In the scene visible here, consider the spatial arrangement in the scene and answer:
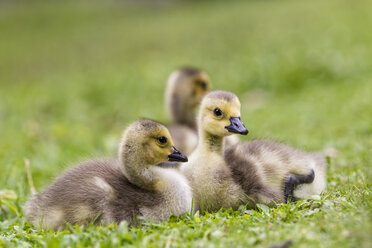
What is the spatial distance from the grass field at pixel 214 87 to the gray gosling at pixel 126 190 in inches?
6.4

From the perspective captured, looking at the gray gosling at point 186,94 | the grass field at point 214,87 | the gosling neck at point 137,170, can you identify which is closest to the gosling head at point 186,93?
the gray gosling at point 186,94

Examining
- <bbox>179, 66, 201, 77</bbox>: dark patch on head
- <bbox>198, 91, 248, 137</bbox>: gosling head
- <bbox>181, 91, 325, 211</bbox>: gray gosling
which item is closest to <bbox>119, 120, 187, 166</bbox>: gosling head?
<bbox>181, 91, 325, 211</bbox>: gray gosling

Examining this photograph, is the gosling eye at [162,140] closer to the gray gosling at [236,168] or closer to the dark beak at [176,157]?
the dark beak at [176,157]

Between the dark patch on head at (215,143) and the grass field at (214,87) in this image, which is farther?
the dark patch on head at (215,143)

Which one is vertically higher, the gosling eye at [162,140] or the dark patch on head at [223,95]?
the dark patch on head at [223,95]

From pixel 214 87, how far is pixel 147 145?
7380mm

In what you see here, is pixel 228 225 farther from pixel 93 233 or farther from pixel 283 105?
pixel 283 105

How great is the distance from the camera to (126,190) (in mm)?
3902

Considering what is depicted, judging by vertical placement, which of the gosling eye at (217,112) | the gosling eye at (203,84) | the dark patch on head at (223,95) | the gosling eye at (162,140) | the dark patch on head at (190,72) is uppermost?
the dark patch on head at (190,72)

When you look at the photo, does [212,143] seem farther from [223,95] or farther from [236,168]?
[223,95]

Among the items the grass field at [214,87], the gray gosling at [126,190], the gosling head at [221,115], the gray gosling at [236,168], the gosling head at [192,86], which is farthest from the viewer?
the gosling head at [192,86]

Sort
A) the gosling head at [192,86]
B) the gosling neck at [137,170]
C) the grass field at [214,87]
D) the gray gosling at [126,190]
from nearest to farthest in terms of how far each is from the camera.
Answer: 1. the grass field at [214,87]
2. the gray gosling at [126,190]
3. the gosling neck at [137,170]
4. the gosling head at [192,86]

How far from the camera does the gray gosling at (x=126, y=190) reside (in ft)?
12.4

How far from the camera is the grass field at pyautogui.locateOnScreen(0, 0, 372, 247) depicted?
3373mm
